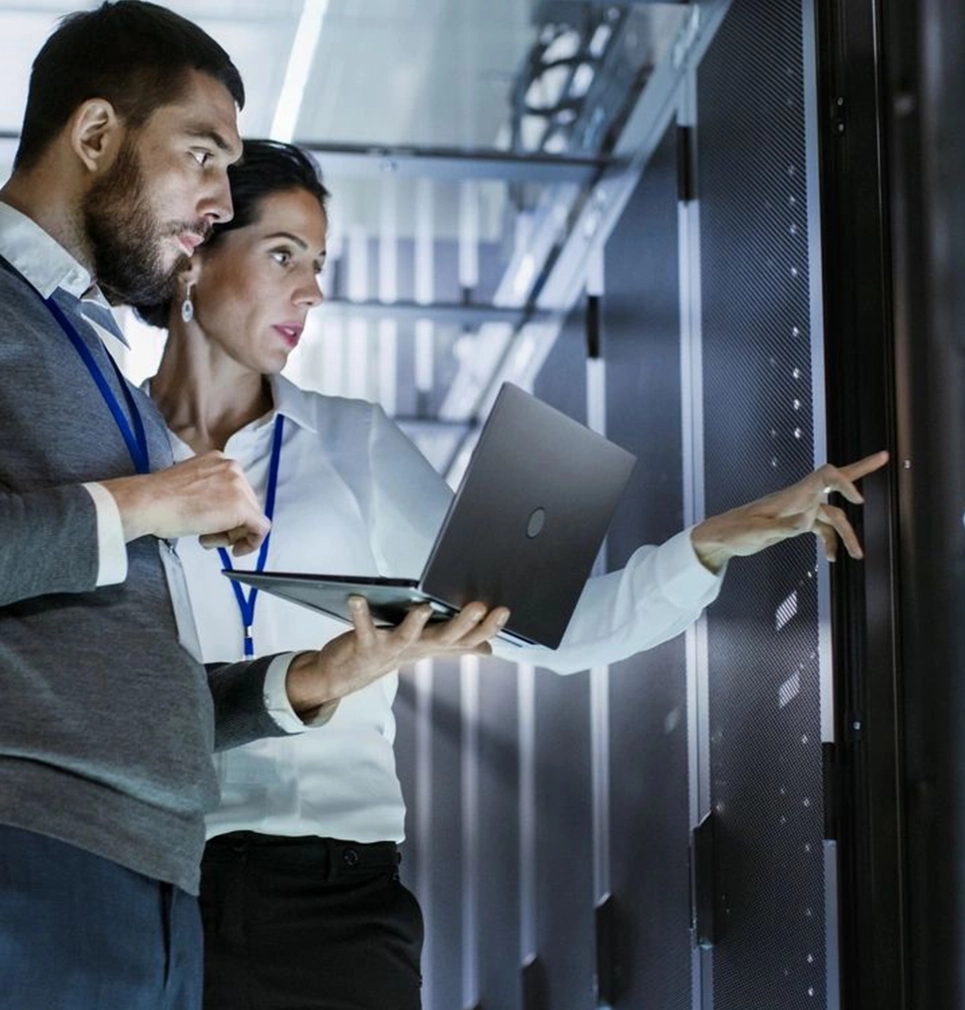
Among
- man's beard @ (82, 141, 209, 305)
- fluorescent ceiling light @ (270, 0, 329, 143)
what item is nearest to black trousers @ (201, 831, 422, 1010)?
man's beard @ (82, 141, 209, 305)

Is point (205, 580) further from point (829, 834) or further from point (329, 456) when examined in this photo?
point (829, 834)

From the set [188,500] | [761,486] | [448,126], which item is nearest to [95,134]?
[188,500]

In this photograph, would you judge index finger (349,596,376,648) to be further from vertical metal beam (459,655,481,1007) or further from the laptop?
vertical metal beam (459,655,481,1007)

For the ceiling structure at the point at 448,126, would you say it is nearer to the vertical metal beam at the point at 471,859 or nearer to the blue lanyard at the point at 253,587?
the vertical metal beam at the point at 471,859

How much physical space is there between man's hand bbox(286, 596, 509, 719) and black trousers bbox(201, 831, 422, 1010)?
10.3 inches

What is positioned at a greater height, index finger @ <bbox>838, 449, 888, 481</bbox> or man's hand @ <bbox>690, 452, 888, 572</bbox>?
index finger @ <bbox>838, 449, 888, 481</bbox>

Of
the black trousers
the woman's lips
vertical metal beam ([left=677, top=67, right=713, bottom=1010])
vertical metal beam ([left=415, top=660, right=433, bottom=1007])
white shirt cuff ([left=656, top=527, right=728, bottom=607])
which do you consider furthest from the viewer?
vertical metal beam ([left=415, top=660, right=433, bottom=1007])

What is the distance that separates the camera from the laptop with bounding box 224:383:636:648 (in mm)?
2113

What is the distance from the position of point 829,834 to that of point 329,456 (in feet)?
3.03

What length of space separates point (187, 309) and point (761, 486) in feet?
3.33

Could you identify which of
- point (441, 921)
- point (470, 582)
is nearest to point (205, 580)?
point (470, 582)

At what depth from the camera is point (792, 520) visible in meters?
2.49

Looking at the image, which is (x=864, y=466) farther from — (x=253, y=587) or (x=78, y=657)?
(x=78, y=657)

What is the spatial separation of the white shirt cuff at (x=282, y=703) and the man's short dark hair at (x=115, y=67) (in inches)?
26.6
